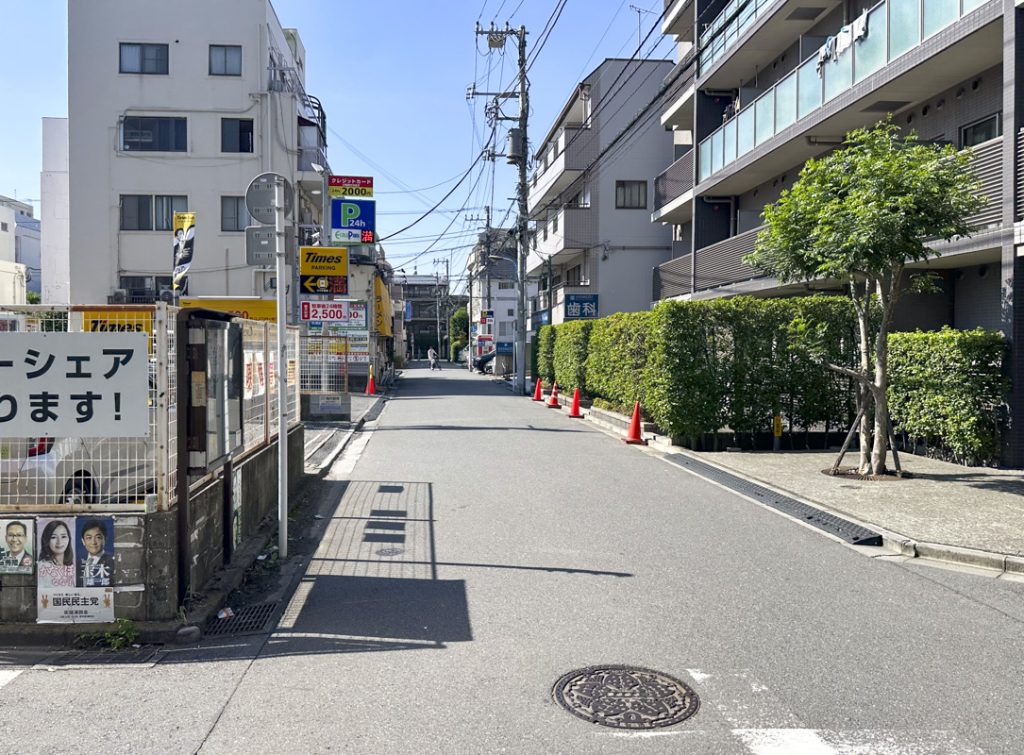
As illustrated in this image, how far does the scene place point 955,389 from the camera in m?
12.2

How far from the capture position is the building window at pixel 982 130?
558 inches

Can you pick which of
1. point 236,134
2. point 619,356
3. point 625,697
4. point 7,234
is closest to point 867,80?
point 619,356

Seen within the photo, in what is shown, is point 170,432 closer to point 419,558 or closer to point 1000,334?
point 419,558

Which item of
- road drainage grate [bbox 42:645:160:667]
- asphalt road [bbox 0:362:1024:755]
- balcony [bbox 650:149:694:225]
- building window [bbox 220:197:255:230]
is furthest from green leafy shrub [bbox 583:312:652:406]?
building window [bbox 220:197:255:230]

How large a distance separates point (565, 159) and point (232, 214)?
13.9 metres

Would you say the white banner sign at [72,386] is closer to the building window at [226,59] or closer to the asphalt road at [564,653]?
the asphalt road at [564,653]

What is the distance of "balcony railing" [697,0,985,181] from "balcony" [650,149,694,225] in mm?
1812

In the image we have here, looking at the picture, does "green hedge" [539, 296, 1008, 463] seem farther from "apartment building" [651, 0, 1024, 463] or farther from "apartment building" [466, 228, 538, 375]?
"apartment building" [466, 228, 538, 375]

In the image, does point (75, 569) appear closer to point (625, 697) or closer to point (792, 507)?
point (625, 697)

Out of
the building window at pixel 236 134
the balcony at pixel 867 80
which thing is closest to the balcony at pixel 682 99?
the balcony at pixel 867 80

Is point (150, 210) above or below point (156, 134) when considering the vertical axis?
below

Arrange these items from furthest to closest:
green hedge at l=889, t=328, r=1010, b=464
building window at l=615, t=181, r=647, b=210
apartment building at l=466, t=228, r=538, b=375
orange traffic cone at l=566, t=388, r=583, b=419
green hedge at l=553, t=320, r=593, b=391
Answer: apartment building at l=466, t=228, r=538, b=375, building window at l=615, t=181, r=647, b=210, green hedge at l=553, t=320, r=593, b=391, orange traffic cone at l=566, t=388, r=583, b=419, green hedge at l=889, t=328, r=1010, b=464

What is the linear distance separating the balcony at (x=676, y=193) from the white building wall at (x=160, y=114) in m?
15.2

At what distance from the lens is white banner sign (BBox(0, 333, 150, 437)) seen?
521cm
